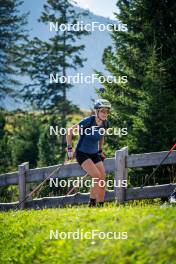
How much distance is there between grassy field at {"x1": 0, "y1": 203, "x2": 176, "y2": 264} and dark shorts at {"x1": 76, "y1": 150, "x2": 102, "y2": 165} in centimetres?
145

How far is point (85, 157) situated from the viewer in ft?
33.7

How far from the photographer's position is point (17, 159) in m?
30.5

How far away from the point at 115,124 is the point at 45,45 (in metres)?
26.8

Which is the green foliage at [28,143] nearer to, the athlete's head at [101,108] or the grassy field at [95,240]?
the athlete's head at [101,108]

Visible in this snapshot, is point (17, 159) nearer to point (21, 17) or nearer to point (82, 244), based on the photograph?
point (21, 17)

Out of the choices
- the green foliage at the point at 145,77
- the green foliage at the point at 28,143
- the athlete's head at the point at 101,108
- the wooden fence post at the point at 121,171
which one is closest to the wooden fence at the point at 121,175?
the wooden fence post at the point at 121,171

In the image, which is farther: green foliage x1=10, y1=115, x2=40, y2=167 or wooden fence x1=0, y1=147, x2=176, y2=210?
green foliage x1=10, y1=115, x2=40, y2=167

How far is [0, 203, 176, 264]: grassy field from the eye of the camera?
6.05 meters

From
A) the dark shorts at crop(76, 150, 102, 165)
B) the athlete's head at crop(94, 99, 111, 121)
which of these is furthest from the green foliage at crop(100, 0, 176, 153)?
the athlete's head at crop(94, 99, 111, 121)

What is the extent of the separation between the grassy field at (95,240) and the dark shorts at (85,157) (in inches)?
57.1

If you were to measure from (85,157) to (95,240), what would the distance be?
138 inches

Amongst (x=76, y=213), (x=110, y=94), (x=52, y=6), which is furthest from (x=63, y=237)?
(x=52, y=6)

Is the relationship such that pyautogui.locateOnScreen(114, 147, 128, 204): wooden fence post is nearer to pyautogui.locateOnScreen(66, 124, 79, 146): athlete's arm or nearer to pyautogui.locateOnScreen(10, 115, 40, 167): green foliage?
pyautogui.locateOnScreen(66, 124, 79, 146): athlete's arm

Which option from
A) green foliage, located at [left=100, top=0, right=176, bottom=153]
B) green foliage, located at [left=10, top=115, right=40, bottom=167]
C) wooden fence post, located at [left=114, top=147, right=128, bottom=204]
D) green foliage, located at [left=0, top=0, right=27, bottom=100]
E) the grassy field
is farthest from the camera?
green foliage, located at [left=0, top=0, right=27, bottom=100]
